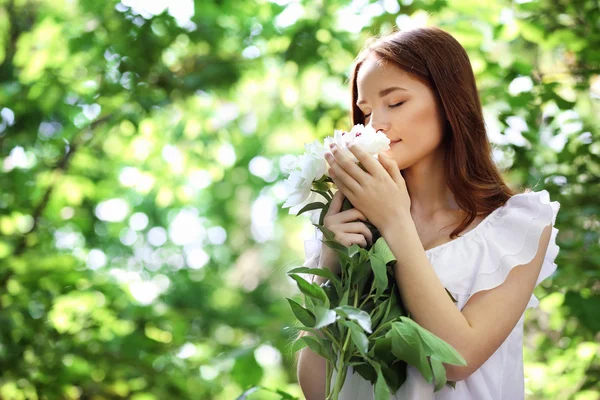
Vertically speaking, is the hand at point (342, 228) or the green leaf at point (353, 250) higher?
the green leaf at point (353, 250)

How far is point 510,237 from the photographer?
114 cm

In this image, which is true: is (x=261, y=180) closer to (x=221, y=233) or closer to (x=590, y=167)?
(x=221, y=233)

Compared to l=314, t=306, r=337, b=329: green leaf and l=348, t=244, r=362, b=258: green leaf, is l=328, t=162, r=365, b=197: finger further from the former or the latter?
l=314, t=306, r=337, b=329: green leaf

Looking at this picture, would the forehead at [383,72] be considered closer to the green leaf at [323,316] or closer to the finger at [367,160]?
the finger at [367,160]

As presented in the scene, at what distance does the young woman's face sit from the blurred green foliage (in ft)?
2.24

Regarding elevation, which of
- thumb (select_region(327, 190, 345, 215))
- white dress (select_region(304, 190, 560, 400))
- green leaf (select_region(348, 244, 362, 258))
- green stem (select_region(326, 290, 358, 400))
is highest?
green leaf (select_region(348, 244, 362, 258))

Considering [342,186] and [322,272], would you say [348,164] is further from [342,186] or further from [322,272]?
[322,272]

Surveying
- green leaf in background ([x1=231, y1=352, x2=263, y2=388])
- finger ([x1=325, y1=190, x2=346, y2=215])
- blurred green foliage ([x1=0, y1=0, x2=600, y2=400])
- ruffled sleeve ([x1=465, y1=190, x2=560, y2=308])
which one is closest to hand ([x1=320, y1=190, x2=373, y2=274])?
finger ([x1=325, y1=190, x2=346, y2=215])

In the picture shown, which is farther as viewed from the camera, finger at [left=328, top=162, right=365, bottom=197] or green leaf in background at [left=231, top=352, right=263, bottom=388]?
green leaf in background at [left=231, top=352, right=263, bottom=388]

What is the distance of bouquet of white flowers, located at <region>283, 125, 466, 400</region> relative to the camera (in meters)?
0.88

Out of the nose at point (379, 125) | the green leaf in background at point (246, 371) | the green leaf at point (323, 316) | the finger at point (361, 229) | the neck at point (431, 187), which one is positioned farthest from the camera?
the green leaf in background at point (246, 371)

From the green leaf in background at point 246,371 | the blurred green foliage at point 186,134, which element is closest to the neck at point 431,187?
the blurred green foliage at point 186,134

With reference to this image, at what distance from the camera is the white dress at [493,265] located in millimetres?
1101

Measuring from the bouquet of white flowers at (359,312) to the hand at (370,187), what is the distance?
14 millimetres
